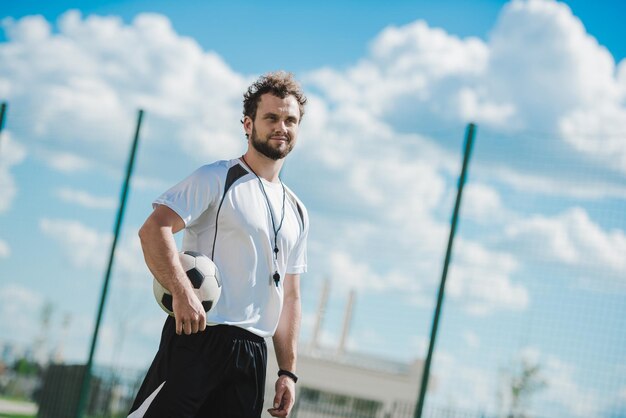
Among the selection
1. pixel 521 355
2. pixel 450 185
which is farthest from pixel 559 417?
pixel 450 185

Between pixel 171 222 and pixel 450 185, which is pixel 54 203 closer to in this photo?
pixel 450 185

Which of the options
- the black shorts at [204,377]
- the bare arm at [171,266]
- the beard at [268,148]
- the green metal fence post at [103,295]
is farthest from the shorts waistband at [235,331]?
the green metal fence post at [103,295]

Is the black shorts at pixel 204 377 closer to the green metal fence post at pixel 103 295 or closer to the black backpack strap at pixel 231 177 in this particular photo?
the black backpack strap at pixel 231 177

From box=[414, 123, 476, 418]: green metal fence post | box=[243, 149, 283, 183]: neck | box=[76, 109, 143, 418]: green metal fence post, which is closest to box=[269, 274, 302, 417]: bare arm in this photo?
box=[243, 149, 283, 183]: neck

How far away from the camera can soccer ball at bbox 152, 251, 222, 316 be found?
2.86 m

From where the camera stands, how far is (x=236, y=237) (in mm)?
3035

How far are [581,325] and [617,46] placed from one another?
3.14 m

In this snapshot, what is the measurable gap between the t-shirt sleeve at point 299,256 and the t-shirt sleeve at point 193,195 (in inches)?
17.8

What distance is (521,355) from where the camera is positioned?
5840 mm

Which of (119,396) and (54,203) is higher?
(54,203)

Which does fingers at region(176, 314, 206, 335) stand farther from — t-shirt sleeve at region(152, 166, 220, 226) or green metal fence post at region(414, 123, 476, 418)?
green metal fence post at region(414, 123, 476, 418)

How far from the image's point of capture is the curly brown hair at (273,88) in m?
3.20

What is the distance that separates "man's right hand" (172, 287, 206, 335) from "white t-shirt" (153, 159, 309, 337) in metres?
0.18

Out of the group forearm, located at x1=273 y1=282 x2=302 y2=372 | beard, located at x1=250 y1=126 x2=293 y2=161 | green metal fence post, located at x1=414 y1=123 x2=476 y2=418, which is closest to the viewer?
beard, located at x1=250 y1=126 x2=293 y2=161
